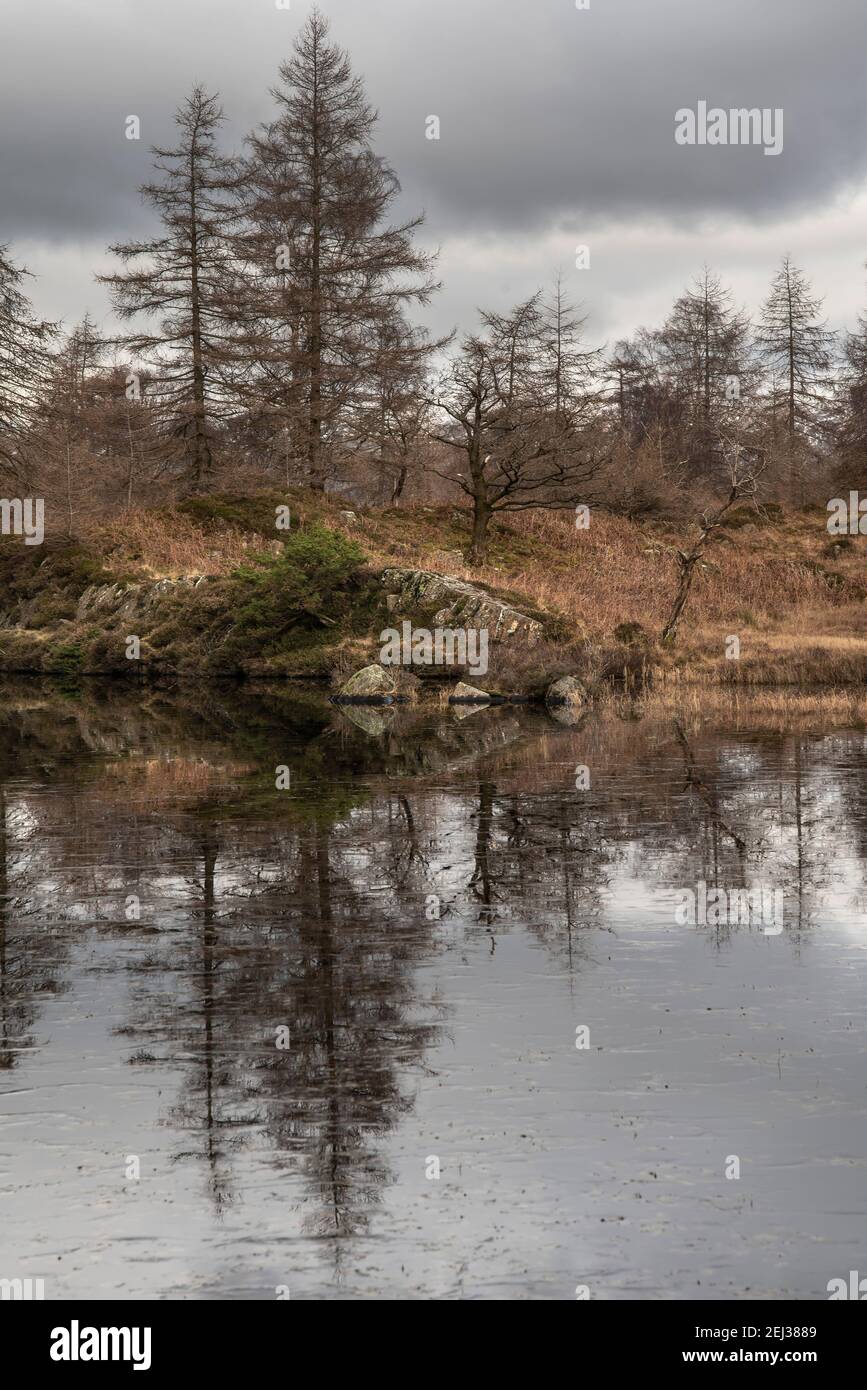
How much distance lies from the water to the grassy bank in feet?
60.0

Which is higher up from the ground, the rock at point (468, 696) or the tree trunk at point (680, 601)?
the tree trunk at point (680, 601)

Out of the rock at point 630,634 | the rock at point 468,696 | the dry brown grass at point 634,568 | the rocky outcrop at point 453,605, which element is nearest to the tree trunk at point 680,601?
the dry brown grass at point 634,568

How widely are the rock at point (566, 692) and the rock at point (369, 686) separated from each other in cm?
374

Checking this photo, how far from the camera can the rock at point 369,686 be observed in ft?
102

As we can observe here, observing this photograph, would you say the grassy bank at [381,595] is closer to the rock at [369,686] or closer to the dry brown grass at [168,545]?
the dry brown grass at [168,545]

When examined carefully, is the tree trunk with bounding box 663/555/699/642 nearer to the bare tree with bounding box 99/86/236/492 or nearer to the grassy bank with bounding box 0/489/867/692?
the grassy bank with bounding box 0/489/867/692

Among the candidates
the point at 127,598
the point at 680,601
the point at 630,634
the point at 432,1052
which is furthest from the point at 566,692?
the point at 432,1052

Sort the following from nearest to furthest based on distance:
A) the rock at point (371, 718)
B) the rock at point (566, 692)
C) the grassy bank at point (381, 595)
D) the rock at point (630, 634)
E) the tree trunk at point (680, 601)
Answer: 1. the rock at point (371, 718)
2. the rock at point (566, 692)
3. the grassy bank at point (381, 595)
4. the rock at point (630, 634)
5. the tree trunk at point (680, 601)

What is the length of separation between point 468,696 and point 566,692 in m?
2.28

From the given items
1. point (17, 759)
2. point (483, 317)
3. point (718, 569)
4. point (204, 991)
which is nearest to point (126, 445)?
point (483, 317)

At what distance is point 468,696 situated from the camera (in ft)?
101

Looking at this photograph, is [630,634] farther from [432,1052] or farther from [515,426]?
[432,1052]

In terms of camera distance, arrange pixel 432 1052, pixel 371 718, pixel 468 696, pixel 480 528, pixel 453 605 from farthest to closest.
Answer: pixel 480 528 → pixel 453 605 → pixel 468 696 → pixel 371 718 → pixel 432 1052
